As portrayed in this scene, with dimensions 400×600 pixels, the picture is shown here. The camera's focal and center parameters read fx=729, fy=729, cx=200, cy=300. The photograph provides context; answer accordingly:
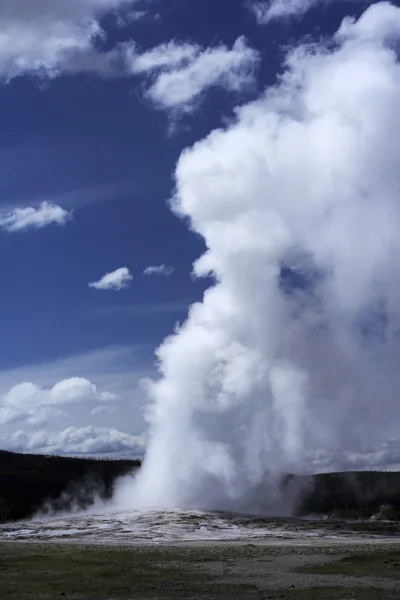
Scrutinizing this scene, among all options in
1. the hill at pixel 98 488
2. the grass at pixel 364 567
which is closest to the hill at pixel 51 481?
the hill at pixel 98 488

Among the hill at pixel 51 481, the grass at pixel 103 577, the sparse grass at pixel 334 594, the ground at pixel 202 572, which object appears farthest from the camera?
the hill at pixel 51 481

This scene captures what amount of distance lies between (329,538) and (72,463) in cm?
9112

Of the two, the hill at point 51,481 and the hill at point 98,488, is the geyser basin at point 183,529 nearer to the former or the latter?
the hill at point 98,488

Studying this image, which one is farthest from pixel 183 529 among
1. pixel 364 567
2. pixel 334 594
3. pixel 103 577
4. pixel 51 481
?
pixel 51 481

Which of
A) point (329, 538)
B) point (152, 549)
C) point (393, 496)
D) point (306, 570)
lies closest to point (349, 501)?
point (393, 496)

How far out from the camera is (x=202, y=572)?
3053cm

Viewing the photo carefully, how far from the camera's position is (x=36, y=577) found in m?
28.8

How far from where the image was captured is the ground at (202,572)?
24375 mm

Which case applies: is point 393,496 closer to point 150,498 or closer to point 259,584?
point 150,498

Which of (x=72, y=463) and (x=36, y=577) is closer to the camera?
(x=36, y=577)

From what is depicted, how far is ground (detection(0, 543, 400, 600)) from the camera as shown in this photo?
2438 cm


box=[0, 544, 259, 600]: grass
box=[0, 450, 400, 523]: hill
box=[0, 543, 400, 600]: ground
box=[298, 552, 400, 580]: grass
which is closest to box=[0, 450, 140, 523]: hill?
box=[0, 450, 400, 523]: hill

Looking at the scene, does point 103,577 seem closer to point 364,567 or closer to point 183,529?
point 364,567

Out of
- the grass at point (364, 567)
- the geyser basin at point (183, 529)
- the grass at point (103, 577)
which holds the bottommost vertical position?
the grass at point (364, 567)
